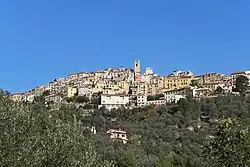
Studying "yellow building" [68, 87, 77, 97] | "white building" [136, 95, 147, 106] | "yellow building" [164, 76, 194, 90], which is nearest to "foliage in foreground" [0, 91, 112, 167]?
"white building" [136, 95, 147, 106]

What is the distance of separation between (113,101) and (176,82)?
17.8 meters

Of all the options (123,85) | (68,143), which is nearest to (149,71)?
(123,85)

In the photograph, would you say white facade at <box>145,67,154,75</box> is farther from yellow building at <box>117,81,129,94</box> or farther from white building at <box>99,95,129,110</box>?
white building at <box>99,95,129,110</box>

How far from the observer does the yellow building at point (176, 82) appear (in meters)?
91.6

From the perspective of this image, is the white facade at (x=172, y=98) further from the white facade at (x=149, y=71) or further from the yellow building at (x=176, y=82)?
the white facade at (x=149, y=71)

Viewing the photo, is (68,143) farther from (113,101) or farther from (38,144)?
(113,101)

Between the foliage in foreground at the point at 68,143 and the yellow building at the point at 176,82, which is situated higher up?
the yellow building at the point at 176,82

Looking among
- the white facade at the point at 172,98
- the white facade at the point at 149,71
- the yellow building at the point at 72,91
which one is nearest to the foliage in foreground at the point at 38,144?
the white facade at the point at 172,98

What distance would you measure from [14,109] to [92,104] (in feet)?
224

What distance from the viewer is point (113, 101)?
260 ft

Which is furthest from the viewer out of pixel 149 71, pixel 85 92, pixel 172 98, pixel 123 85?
pixel 149 71

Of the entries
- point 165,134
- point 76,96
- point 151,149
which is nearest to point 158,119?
point 165,134

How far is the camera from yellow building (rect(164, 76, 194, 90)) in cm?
9156

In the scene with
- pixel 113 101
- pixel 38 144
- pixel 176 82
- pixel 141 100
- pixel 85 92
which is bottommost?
pixel 38 144
